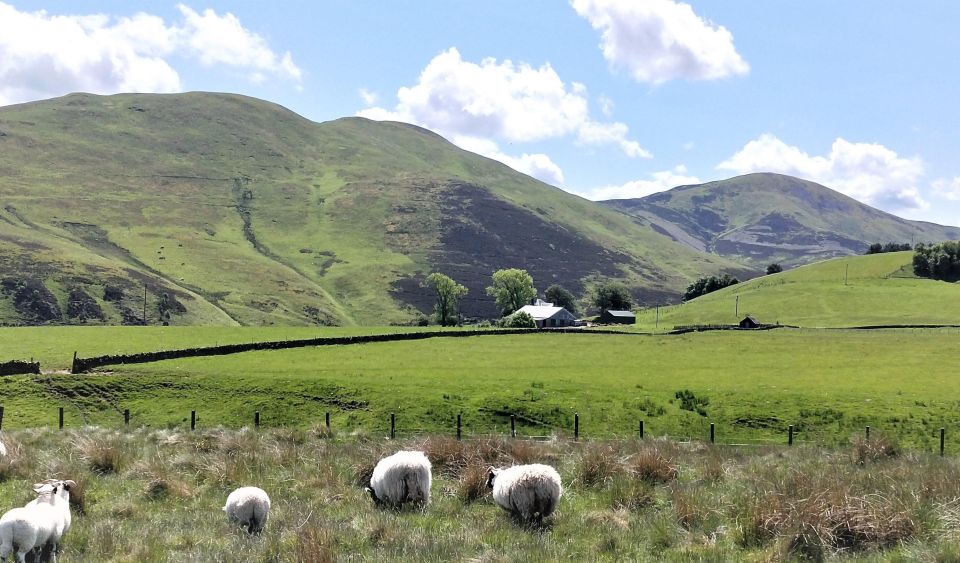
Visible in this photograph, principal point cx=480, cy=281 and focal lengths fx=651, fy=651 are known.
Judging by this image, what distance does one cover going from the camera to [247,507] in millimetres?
12008

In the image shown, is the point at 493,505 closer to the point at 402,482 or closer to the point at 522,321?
the point at 402,482

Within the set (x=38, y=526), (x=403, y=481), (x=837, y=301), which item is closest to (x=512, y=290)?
(x=837, y=301)

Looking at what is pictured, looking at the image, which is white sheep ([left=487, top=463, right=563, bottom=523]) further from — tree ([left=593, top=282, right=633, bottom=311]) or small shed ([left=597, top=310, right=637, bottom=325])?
tree ([left=593, top=282, right=633, bottom=311])

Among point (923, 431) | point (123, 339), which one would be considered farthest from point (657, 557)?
point (123, 339)

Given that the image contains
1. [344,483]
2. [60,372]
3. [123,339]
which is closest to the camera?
[344,483]

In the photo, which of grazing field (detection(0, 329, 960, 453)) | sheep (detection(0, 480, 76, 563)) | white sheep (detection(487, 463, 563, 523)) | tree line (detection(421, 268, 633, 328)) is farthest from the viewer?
tree line (detection(421, 268, 633, 328))

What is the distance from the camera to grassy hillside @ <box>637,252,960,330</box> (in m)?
118

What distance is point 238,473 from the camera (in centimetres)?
1606

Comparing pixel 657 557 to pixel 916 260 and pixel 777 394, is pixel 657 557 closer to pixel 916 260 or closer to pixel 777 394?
pixel 777 394

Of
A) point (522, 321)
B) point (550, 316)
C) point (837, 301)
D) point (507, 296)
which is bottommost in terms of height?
point (522, 321)

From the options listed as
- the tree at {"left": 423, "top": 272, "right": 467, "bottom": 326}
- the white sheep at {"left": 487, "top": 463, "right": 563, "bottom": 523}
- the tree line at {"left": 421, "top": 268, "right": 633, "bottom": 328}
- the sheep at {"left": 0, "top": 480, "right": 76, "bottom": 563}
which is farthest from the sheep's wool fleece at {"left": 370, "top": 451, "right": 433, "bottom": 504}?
the tree line at {"left": 421, "top": 268, "right": 633, "bottom": 328}

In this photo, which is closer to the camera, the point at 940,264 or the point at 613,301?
the point at 940,264

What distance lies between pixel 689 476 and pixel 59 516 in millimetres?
13305

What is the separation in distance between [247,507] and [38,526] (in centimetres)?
332
